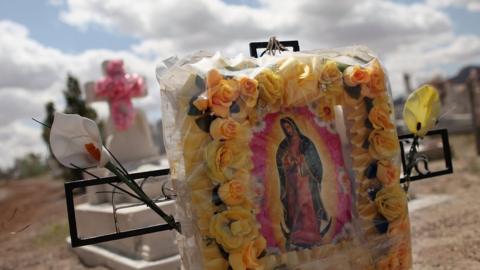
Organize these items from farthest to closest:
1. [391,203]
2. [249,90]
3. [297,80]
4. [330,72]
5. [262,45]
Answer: [262,45] → [391,203] → [330,72] → [297,80] → [249,90]

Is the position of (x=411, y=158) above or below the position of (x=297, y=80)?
below

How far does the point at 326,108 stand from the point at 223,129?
71 centimetres

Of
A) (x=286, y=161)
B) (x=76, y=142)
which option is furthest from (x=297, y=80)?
(x=76, y=142)

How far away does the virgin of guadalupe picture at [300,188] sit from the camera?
2.32m

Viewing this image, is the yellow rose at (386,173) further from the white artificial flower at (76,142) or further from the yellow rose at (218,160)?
the white artificial flower at (76,142)

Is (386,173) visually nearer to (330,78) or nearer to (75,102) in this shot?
(330,78)

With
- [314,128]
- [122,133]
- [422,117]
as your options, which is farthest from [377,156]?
[122,133]

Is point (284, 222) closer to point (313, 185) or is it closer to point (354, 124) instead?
point (313, 185)

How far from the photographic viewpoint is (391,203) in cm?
251

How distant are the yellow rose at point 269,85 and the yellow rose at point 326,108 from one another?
1.05 ft

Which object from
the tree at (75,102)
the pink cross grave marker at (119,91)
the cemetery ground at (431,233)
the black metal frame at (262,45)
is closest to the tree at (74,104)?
the tree at (75,102)

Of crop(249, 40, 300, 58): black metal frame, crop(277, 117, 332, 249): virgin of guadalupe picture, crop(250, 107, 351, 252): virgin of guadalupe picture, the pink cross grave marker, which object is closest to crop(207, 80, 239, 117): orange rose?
crop(250, 107, 351, 252): virgin of guadalupe picture

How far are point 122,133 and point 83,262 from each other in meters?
1.73

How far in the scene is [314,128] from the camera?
245 cm
